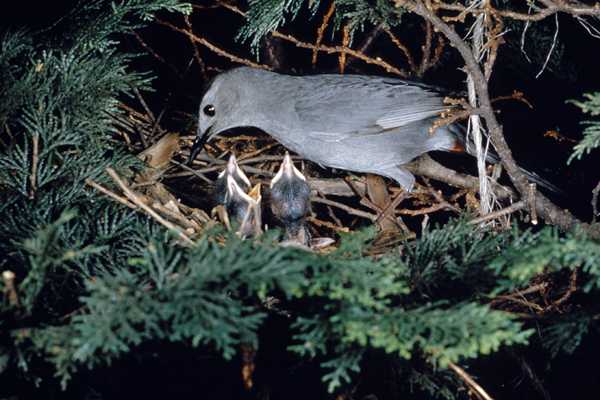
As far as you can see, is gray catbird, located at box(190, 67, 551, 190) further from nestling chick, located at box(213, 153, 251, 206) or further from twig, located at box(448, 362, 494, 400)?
twig, located at box(448, 362, 494, 400)

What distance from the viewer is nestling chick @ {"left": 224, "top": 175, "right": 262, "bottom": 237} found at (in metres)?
3.04

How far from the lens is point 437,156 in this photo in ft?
13.9

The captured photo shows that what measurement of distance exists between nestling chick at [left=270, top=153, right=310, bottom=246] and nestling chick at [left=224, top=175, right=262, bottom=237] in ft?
0.32

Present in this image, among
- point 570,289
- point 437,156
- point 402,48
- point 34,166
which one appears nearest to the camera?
point 570,289

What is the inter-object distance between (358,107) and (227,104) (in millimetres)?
686

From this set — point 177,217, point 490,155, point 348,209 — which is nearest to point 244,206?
point 177,217

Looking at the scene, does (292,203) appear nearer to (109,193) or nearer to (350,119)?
(350,119)

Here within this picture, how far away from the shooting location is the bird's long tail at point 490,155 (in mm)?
3314

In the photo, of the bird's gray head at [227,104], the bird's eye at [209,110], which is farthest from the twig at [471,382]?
the bird's eye at [209,110]

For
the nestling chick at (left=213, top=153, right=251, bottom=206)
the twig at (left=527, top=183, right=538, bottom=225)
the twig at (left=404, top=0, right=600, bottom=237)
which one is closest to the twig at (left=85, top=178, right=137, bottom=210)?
the nestling chick at (left=213, top=153, right=251, bottom=206)

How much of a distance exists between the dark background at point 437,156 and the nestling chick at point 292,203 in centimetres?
89

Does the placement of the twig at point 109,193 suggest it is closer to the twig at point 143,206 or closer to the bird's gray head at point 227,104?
the twig at point 143,206

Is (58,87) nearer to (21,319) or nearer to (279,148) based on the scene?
(21,319)

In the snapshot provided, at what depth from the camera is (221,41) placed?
4465 mm
